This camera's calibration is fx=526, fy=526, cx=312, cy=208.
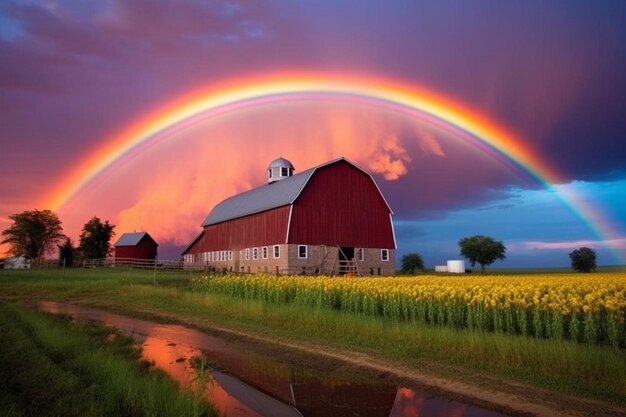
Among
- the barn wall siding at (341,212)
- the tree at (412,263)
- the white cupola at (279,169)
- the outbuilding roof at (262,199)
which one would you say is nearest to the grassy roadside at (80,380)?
the barn wall siding at (341,212)

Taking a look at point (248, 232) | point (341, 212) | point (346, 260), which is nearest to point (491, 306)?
point (346, 260)

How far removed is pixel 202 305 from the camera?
24.0 metres

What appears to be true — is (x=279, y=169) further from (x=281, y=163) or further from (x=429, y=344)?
(x=429, y=344)

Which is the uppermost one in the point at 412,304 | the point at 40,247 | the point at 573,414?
the point at 40,247

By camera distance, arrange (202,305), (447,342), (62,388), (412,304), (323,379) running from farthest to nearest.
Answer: (202,305)
(412,304)
(447,342)
(323,379)
(62,388)

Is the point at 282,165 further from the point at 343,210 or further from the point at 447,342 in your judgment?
the point at 447,342

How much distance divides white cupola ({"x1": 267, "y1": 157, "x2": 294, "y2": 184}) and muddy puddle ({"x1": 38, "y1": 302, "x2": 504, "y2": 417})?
157ft

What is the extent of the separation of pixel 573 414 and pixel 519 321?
21.5 ft

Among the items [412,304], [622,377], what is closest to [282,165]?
[412,304]

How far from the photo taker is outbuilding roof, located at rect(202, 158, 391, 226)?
4678cm

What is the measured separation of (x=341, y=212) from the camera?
158ft

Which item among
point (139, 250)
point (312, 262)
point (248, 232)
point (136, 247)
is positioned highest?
point (136, 247)

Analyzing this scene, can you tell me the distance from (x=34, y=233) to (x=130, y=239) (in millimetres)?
21145

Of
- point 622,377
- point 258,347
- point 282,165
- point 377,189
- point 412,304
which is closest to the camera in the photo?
point 622,377
